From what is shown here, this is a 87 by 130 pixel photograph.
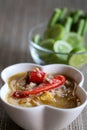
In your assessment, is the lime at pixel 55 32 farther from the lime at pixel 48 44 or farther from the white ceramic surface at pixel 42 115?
the white ceramic surface at pixel 42 115

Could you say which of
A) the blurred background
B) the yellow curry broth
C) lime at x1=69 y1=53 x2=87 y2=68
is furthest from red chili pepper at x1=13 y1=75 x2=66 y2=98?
the blurred background

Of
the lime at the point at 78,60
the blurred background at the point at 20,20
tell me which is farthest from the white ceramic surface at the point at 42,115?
the blurred background at the point at 20,20

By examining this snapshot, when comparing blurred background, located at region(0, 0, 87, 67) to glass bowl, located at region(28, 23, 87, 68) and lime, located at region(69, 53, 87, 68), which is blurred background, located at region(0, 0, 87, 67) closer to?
glass bowl, located at region(28, 23, 87, 68)

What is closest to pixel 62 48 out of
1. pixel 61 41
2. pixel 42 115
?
pixel 61 41

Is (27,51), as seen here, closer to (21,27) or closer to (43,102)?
(21,27)

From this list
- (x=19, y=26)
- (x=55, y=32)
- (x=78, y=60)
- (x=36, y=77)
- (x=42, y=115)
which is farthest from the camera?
(x=19, y=26)

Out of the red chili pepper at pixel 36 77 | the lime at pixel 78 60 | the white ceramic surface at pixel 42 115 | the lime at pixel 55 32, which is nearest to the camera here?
the white ceramic surface at pixel 42 115

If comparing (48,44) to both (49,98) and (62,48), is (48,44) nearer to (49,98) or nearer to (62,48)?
(62,48)
